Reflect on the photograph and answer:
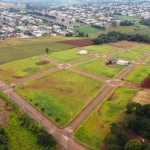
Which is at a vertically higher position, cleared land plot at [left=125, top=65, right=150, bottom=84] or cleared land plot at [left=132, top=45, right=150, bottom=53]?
cleared land plot at [left=132, top=45, right=150, bottom=53]

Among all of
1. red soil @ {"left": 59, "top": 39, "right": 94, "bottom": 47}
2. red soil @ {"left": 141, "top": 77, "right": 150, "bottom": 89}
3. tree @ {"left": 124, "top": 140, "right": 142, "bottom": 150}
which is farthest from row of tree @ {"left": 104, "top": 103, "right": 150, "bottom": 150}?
red soil @ {"left": 59, "top": 39, "right": 94, "bottom": 47}

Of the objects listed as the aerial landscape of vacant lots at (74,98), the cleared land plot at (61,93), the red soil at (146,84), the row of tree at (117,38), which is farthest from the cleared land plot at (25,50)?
the red soil at (146,84)

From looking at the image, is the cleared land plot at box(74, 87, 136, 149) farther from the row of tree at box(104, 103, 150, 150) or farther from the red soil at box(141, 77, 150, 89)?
the red soil at box(141, 77, 150, 89)

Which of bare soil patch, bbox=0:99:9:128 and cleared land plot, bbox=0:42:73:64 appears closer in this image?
bare soil patch, bbox=0:99:9:128

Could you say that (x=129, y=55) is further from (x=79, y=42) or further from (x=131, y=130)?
(x=131, y=130)

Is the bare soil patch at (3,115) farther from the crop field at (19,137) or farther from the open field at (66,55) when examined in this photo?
the open field at (66,55)

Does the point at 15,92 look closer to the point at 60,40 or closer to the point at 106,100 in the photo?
the point at 106,100

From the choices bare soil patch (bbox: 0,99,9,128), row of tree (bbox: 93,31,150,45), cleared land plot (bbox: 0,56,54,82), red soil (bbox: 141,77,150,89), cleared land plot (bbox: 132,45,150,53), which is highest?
row of tree (bbox: 93,31,150,45)

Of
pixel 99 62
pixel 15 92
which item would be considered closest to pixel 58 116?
pixel 15 92
